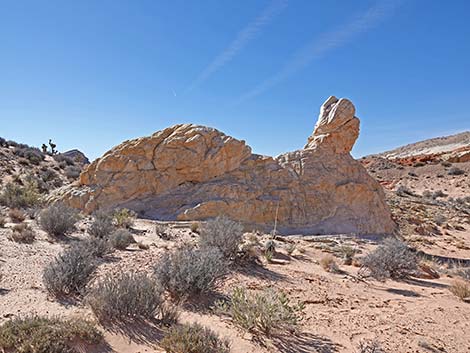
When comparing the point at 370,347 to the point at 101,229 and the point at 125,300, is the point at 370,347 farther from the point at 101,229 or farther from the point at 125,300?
the point at 101,229

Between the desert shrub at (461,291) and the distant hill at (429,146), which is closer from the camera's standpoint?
the desert shrub at (461,291)

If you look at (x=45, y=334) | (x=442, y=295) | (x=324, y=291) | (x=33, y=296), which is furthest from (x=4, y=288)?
(x=442, y=295)

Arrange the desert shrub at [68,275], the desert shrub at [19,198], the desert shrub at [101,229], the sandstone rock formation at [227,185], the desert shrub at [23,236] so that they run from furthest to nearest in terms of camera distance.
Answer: the sandstone rock formation at [227,185] < the desert shrub at [19,198] < the desert shrub at [101,229] < the desert shrub at [23,236] < the desert shrub at [68,275]

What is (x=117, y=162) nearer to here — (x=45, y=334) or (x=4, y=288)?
(x=4, y=288)

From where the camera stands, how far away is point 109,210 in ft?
39.2

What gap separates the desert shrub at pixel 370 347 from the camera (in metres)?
3.68

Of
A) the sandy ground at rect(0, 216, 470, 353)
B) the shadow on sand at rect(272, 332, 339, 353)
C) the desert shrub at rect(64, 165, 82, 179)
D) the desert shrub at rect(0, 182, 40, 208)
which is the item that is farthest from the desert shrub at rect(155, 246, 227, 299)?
the desert shrub at rect(64, 165, 82, 179)

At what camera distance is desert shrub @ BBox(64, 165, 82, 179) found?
74.1 ft

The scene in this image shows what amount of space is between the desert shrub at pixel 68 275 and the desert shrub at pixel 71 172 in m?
19.5

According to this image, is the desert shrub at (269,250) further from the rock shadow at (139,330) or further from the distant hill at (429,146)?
the distant hill at (429,146)

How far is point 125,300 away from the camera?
3.94 metres

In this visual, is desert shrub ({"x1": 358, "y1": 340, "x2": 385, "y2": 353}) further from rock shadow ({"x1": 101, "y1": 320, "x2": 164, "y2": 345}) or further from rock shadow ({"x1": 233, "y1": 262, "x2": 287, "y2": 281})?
rock shadow ({"x1": 233, "y1": 262, "x2": 287, "y2": 281})

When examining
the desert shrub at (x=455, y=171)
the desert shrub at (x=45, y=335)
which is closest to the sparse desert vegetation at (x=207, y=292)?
the desert shrub at (x=45, y=335)

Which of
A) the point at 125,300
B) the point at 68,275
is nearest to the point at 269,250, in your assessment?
the point at 68,275
